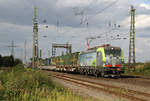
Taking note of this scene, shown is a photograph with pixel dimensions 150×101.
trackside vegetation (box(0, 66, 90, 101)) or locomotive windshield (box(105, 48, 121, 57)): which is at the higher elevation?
locomotive windshield (box(105, 48, 121, 57))

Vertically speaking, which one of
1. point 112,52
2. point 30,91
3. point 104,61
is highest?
point 112,52

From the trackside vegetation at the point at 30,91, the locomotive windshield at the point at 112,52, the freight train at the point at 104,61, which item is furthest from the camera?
the locomotive windshield at the point at 112,52

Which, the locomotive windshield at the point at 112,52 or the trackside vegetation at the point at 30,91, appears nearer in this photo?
the trackside vegetation at the point at 30,91

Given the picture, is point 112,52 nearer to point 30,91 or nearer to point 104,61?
→ point 104,61

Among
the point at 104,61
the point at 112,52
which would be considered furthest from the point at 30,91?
the point at 112,52

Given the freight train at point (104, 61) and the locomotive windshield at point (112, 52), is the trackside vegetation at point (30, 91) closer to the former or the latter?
the freight train at point (104, 61)

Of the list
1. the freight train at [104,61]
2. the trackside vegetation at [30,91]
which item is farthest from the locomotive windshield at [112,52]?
the trackside vegetation at [30,91]

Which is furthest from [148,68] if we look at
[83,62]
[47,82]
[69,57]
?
[47,82]

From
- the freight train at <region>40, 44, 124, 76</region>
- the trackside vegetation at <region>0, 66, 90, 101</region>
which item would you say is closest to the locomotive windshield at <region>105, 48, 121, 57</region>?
the freight train at <region>40, 44, 124, 76</region>

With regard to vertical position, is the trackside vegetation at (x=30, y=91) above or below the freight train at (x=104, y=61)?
below

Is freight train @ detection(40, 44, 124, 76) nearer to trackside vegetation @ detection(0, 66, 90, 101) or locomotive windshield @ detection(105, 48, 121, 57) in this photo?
locomotive windshield @ detection(105, 48, 121, 57)

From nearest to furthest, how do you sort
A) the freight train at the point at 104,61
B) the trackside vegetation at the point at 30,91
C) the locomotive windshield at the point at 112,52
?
the trackside vegetation at the point at 30,91
the freight train at the point at 104,61
the locomotive windshield at the point at 112,52

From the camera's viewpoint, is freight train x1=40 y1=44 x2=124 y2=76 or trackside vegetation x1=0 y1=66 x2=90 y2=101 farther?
freight train x1=40 y1=44 x2=124 y2=76

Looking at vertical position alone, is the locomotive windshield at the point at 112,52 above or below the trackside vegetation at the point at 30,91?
above
